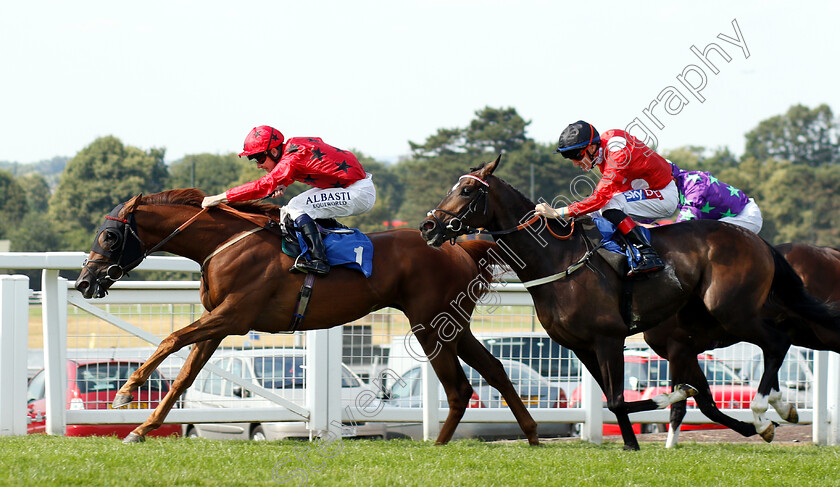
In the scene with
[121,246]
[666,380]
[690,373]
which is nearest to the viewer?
[121,246]

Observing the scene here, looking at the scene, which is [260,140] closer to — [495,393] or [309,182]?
[309,182]

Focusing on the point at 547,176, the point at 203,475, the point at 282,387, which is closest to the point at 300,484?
the point at 203,475

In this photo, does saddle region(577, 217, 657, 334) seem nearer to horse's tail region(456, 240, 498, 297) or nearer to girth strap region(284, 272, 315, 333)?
horse's tail region(456, 240, 498, 297)

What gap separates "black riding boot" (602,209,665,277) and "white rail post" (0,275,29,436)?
4.57m

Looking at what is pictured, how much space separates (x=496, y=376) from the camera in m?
7.70

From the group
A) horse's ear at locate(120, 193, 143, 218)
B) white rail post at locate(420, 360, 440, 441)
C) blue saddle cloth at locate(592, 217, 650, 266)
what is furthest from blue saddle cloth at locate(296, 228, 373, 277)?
blue saddle cloth at locate(592, 217, 650, 266)

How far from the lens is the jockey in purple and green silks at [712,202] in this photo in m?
8.00

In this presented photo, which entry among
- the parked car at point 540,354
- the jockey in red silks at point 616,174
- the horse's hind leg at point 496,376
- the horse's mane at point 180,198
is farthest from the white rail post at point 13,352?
the jockey in red silks at point 616,174

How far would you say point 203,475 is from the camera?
5387 millimetres

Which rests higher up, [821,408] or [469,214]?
[469,214]

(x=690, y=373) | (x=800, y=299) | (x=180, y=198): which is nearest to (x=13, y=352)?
(x=180, y=198)

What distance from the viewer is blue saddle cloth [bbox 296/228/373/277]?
281 inches

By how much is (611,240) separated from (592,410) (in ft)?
7.33

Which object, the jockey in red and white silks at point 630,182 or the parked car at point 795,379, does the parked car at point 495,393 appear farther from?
the parked car at point 795,379
